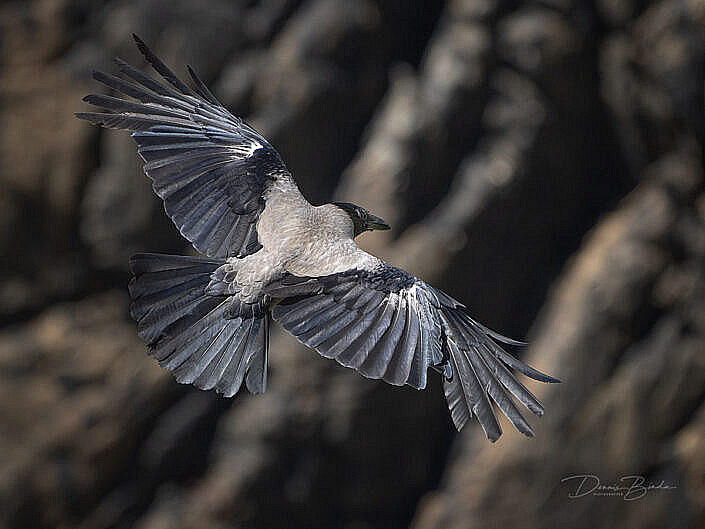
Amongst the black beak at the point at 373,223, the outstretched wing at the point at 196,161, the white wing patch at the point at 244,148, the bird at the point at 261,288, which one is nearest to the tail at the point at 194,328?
the bird at the point at 261,288

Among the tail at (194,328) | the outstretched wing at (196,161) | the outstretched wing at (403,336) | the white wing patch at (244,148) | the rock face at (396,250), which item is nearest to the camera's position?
the outstretched wing at (403,336)

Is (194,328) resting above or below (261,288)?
below

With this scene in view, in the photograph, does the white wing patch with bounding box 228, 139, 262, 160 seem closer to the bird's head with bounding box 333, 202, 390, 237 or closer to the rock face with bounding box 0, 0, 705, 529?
the bird's head with bounding box 333, 202, 390, 237

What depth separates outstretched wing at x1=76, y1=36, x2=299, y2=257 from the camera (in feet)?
8.63

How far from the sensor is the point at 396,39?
482cm

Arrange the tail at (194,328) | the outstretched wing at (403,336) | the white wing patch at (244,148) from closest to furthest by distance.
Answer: the outstretched wing at (403,336)
the tail at (194,328)
the white wing patch at (244,148)

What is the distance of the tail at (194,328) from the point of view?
245 cm

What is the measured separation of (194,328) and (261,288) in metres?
0.24

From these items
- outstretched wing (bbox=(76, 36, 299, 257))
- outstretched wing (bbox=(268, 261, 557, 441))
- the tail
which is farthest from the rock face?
outstretched wing (bbox=(268, 261, 557, 441))

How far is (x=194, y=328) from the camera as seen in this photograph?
2488mm

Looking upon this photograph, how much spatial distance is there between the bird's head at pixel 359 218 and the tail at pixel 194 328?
558mm

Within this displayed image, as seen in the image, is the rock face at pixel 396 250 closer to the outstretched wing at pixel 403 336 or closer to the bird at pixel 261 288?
the bird at pixel 261 288

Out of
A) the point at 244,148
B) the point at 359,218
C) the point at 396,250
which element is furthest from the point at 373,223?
the point at 396,250

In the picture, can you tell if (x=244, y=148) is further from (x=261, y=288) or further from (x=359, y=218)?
(x=261, y=288)
